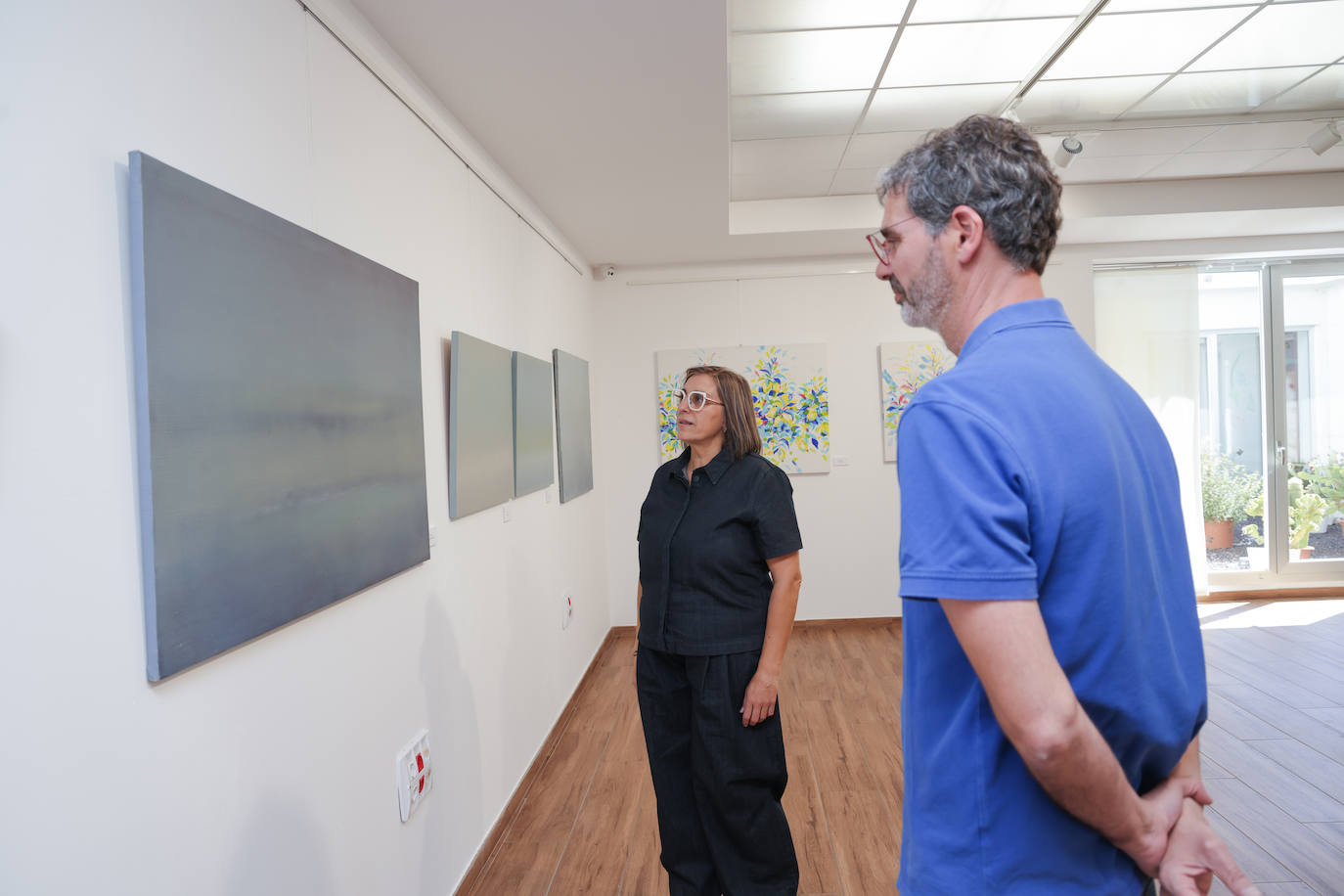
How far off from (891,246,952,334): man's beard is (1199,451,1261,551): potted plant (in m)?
6.90

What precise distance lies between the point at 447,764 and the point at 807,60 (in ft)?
10.5

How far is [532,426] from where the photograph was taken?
3711 millimetres

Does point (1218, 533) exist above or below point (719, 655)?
below

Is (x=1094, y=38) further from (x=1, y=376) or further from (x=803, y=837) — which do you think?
(x=1, y=376)

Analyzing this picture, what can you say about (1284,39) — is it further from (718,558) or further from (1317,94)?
(718,558)

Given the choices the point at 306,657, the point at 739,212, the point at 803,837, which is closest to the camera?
the point at 306,657

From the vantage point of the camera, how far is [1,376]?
988mm

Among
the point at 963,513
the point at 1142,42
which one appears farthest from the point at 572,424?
the point at 963,513

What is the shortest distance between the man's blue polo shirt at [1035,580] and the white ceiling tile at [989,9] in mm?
2752

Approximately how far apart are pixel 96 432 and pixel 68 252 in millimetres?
261

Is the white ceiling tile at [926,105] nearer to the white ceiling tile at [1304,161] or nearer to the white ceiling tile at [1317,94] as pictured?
the white ceiling tile at [1317,94]

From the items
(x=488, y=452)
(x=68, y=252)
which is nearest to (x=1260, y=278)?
(x=488, y=452)

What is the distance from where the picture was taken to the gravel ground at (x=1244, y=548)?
21.2ft

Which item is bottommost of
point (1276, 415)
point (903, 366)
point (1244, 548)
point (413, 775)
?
point (1244, 548)
